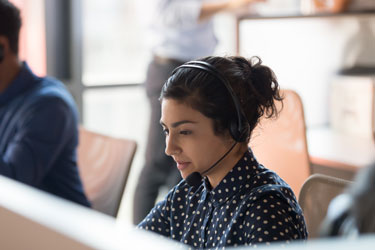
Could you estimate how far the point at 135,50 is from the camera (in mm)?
3789

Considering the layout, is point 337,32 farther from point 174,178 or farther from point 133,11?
point 133,11

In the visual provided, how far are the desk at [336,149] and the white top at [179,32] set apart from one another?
0.59 m

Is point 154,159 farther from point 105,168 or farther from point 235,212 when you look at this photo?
point 235,212

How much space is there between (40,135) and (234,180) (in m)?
0.71

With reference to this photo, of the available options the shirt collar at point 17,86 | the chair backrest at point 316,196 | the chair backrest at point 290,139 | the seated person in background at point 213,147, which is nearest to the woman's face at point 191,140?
the seated person in background at point 213,147

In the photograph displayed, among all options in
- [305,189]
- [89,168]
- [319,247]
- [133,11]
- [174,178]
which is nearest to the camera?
[319,247]

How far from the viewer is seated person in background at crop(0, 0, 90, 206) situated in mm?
1518

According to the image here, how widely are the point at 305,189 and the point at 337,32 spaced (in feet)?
4.97

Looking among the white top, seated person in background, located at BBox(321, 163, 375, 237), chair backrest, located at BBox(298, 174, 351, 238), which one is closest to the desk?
chair backrest, located at BBox(298, 174, 351, 238)

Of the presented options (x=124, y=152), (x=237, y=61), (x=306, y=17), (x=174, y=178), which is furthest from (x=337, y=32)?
(x=237, y=61)

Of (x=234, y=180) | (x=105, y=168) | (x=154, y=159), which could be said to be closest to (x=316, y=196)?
(x=234, y=180)

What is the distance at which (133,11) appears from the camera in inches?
143

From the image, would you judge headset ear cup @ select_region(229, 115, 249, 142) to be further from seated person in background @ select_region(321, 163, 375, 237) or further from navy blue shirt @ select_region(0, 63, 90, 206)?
seated person in background @ select_region(321, 163, 375, 237)

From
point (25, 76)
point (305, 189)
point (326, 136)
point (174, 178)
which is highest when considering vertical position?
point (25, 76)
